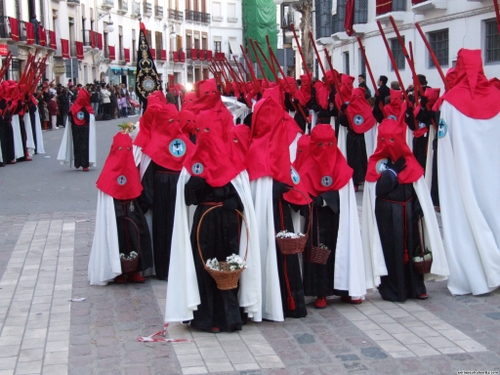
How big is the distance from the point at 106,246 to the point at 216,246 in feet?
6.19

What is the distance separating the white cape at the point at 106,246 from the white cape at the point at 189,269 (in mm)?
1587

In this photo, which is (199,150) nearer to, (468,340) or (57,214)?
(468,340)

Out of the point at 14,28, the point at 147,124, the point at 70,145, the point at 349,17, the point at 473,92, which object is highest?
the point at 14,28

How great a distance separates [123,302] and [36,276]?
1493mm

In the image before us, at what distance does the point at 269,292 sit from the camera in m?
6.78

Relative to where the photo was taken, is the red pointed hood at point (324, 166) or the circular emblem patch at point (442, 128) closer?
the red pointed hood at point (324, 166)

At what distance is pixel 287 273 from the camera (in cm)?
685

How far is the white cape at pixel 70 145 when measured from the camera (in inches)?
693

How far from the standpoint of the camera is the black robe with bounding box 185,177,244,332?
6.55 meters

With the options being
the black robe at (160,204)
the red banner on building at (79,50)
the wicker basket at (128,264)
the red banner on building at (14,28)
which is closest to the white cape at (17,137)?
the black robe at (160,204)

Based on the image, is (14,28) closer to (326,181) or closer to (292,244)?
(326,181)

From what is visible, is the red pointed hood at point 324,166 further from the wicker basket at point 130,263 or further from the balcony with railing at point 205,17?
the balcony with railing at point 205,17

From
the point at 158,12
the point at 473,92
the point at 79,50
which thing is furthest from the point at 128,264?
the point at 158,12

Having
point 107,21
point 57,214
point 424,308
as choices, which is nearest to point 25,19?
point 107,21
